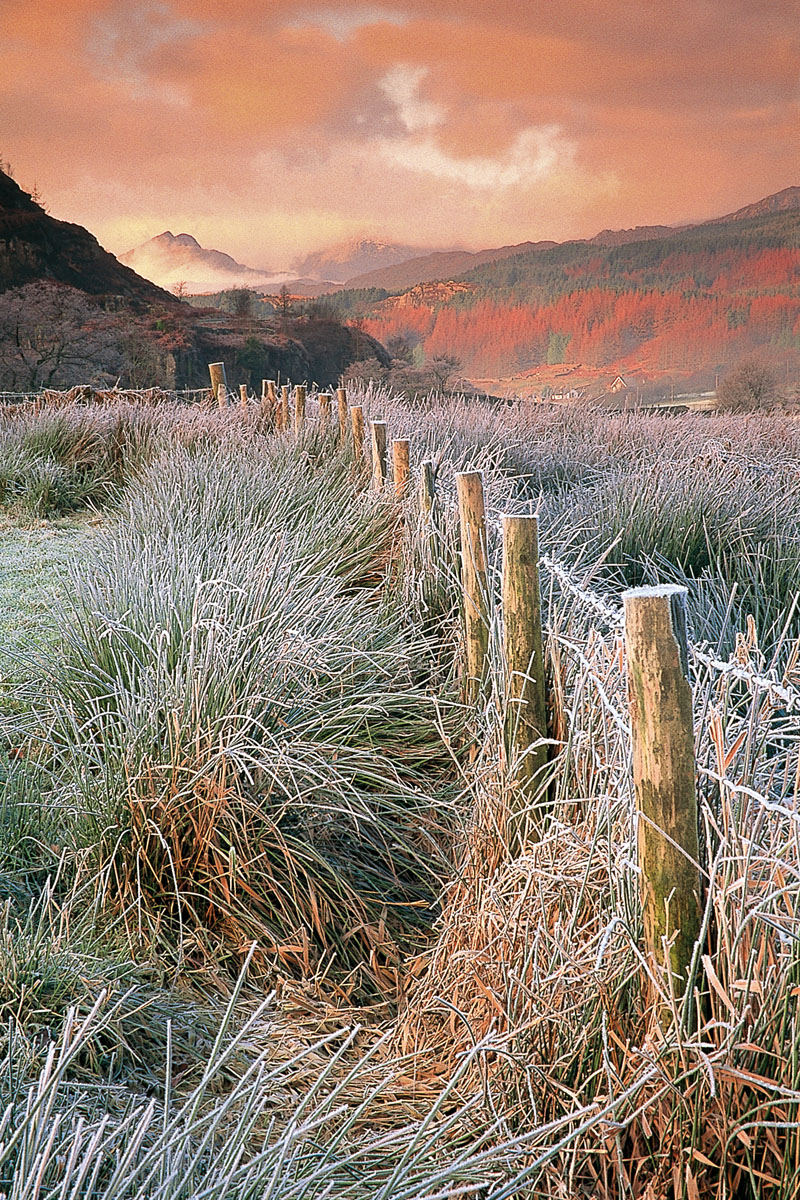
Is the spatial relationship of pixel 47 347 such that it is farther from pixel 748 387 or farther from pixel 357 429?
pixel 357 429

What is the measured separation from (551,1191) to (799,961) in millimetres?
567

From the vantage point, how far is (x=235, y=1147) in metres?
1.10

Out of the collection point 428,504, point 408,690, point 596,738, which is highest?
point 428,504

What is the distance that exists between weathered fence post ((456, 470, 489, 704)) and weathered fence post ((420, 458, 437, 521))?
0.78 metres

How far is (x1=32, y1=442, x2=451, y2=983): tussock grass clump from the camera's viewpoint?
229 centimetres

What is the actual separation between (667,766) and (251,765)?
1.37 m

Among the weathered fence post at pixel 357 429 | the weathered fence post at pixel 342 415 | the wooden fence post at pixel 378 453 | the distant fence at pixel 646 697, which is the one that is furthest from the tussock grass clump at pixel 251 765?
the weathered fence post at pixel 342 415

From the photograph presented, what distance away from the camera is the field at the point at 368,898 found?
1.25 m

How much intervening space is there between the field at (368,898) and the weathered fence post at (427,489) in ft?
0.20

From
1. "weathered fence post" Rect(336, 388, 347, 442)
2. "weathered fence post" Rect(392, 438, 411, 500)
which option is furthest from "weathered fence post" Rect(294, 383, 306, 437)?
"weathered fence post" Rect(392, 438, 411, 500)

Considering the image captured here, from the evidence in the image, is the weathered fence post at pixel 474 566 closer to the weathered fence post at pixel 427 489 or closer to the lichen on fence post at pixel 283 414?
the weathered fence post at pixel 427 489

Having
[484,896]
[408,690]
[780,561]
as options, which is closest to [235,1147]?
[484,896]

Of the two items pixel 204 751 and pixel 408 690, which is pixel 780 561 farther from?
pixel 204 751

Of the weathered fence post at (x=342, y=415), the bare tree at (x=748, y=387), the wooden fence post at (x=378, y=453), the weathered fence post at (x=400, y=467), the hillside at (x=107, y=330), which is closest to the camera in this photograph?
the weathered fence post at (x=400, y=467)
